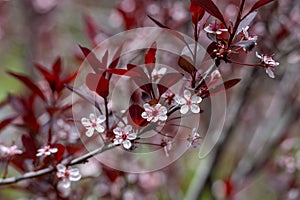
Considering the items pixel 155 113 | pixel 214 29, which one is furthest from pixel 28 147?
pixel 214 29

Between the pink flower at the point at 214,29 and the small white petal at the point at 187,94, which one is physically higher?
the pink flower at the point at 214,29

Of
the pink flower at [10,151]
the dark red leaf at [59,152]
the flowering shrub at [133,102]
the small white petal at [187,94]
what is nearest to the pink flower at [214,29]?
the flowering shrub at [133,102]

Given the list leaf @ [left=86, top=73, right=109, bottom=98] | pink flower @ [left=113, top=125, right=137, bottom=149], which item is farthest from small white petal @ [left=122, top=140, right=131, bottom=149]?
leaf @ [left=86, top=73, right=109, bottom=98]

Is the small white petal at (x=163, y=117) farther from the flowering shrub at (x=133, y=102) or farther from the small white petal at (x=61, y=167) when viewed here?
the small white petal at (x=61, y=167)

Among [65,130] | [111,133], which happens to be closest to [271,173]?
[65,130]

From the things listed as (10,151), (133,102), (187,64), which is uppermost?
(187,64)

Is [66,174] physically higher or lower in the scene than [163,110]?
lower

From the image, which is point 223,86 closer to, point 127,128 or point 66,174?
point 127,128
